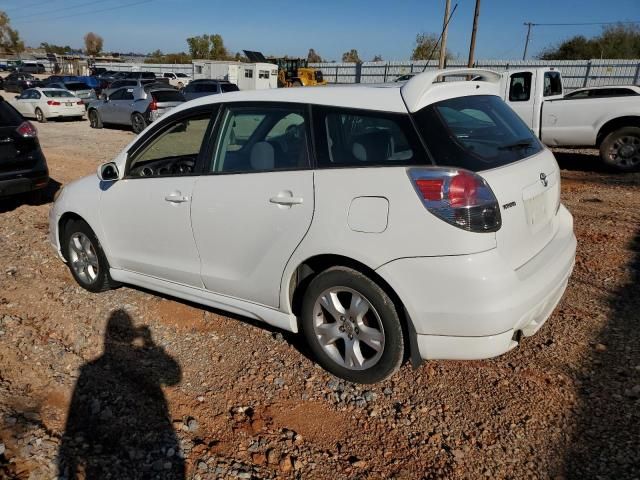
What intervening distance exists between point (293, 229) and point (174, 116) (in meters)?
1.41

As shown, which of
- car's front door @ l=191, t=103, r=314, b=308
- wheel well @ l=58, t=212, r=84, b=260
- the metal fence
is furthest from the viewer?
the metal fence

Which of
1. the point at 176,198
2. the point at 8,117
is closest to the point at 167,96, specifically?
the point at 8,117

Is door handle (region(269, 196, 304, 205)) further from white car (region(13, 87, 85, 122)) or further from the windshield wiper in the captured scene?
white car (region(13, 87, 85, 122))

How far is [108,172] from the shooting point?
12.9 feet

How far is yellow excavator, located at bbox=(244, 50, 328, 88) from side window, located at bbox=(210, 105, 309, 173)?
30.8 m

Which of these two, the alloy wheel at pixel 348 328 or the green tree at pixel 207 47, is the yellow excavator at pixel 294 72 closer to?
the alloy wheel at pixel 348 328

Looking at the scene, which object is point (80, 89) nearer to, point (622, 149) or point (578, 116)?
point (578, 116)

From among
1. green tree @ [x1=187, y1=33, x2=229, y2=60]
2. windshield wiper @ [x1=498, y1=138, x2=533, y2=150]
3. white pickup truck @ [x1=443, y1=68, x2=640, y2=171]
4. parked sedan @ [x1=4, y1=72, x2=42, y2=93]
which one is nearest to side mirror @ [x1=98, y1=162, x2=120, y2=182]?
windshield wiper @ [x1=498, y1=138, x2=533, y2=150]

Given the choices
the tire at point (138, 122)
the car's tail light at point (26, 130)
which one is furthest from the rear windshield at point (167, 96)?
the car's tail light at point (26, 130)

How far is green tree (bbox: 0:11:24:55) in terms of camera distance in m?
98.1

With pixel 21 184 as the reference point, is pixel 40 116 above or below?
below

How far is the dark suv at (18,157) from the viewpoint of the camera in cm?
644

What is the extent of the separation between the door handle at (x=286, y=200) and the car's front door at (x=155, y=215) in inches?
29.3

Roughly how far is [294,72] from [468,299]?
36.4 meters
